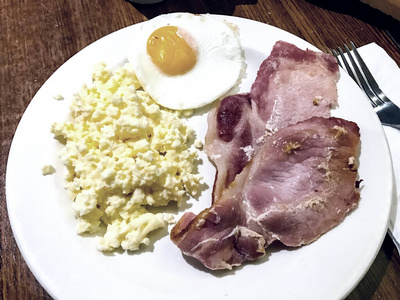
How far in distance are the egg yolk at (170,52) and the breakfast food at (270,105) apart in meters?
0.28

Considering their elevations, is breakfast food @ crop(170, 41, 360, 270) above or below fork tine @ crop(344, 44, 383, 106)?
below

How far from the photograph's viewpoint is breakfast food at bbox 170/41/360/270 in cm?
118

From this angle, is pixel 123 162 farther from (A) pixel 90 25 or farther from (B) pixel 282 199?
(A) pixel 90 25

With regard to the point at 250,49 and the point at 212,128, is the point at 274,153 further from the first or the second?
the point at 250,49

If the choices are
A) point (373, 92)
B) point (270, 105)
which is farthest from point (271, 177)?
point (373, 92)

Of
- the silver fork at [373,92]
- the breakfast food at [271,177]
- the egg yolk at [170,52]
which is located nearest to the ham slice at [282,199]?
the breakfast food at [271,177]

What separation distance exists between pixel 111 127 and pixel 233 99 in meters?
0.51

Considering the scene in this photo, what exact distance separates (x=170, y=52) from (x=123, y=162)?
2.00ft

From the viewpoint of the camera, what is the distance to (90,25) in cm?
212

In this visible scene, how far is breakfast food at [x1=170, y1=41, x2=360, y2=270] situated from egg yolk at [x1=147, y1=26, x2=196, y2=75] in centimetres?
28

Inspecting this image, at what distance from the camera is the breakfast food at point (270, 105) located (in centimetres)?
139

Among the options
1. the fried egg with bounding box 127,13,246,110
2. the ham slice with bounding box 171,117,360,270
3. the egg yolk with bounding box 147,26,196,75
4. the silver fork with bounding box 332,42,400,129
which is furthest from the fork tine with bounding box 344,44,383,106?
the egg yolk with bounding box 147,26,196,75

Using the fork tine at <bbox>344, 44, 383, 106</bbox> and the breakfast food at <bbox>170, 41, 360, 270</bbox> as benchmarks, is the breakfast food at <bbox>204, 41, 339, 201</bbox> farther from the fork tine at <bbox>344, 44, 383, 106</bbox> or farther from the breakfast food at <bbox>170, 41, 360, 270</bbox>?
the fork tine at <bbox>344, 44, 383, 106</bbox>

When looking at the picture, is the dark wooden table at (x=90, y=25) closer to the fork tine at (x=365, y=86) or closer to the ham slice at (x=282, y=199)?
the fork tine at (x=365, y=86)
